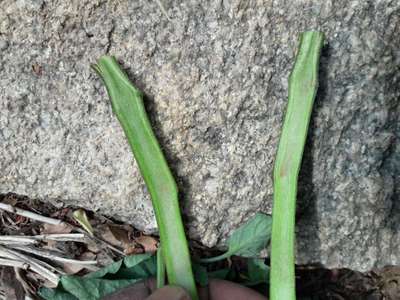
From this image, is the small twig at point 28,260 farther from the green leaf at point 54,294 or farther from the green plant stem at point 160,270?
the green plant stem at point 160,270

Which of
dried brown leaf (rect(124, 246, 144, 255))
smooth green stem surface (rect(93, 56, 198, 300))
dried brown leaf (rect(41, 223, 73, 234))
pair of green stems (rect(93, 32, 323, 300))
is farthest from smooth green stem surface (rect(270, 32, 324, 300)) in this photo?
dried brown leaf (rect(41, 223, 73, 234))

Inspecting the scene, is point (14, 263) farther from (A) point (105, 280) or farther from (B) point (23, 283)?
(A) point (105, 280)

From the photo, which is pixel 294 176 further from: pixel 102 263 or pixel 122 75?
pixel 102 263

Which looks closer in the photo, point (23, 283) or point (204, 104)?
point (204, 104)

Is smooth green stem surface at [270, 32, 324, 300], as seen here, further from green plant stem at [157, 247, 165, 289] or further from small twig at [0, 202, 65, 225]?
small twig at [0, 202, 65, 225]

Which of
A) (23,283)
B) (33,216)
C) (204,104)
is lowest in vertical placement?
(23,283)

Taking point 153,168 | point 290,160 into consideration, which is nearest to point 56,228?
point 153,168

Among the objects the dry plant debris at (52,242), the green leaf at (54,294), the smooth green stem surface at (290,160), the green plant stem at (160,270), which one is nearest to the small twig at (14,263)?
the dry plant debris at (52,242)
